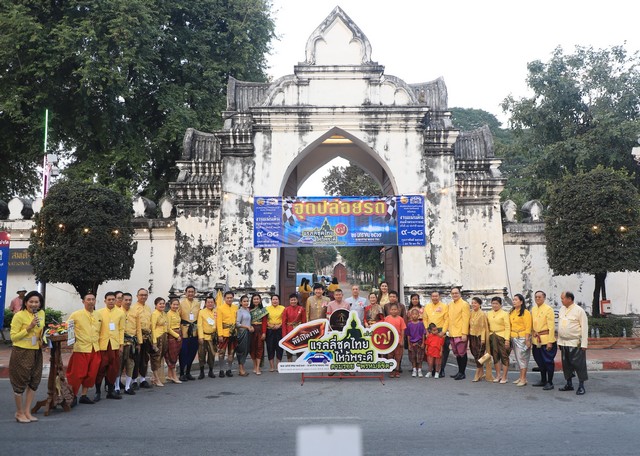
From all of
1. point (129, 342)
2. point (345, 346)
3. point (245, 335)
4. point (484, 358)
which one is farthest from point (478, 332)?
point (129, 342)

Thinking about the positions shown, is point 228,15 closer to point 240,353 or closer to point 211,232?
point 211,232

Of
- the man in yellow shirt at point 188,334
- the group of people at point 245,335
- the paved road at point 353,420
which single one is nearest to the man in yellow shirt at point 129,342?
the group of people at point 245,335

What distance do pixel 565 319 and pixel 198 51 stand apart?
17.8 m

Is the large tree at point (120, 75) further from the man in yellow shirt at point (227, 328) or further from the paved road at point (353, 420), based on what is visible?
the paved road at point (353, 420)

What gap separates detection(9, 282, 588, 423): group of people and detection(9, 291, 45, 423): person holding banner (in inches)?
0.5

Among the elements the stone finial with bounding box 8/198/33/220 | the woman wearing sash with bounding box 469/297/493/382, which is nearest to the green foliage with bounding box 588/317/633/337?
the woman wearing sash with bounding box 469/297/493/382

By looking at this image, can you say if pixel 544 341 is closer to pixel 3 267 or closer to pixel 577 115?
pixel 3 267

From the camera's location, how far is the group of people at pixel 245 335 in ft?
27.6

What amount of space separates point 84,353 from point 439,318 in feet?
19.9

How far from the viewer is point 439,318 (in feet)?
36.1

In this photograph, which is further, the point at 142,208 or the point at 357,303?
the point at 142,208

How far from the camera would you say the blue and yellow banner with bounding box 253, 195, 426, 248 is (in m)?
14.9

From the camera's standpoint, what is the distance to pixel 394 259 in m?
16.3

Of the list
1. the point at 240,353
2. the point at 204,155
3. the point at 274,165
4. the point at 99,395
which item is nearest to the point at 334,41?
the point at 274,165
